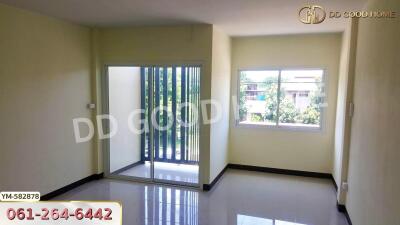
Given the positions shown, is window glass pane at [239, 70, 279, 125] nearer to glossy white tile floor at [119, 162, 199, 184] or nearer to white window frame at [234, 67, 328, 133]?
white window frame at [234, 67, 328, 133]

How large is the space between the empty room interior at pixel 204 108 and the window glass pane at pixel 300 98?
0.02 m

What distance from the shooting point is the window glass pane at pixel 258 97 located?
16.9 feet

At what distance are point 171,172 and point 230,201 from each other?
1205 mm

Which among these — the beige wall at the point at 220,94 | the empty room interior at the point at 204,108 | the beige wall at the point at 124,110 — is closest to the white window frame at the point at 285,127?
the empty room interior at the point at 204,108

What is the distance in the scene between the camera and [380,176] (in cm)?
217

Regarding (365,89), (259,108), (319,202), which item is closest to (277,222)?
(319,202)

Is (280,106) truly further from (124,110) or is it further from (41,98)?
(41,98)

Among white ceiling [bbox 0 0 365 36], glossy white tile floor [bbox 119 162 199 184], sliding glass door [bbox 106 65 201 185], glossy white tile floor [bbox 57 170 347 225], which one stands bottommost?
glossy white tile floor [bbox 57 170 347 225]

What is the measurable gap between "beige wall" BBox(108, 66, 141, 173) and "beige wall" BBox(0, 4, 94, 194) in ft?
1.45

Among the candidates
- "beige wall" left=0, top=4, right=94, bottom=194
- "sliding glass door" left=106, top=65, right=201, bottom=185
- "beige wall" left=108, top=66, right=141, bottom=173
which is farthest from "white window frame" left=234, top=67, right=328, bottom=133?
"beige wall" left=0, top=4, right=94, bottom=194

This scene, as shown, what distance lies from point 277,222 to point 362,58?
2.05 m

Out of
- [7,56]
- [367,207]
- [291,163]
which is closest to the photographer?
[367,207]

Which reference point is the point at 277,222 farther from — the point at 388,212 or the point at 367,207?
the point at 388,212

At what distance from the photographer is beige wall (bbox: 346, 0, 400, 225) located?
190cm
